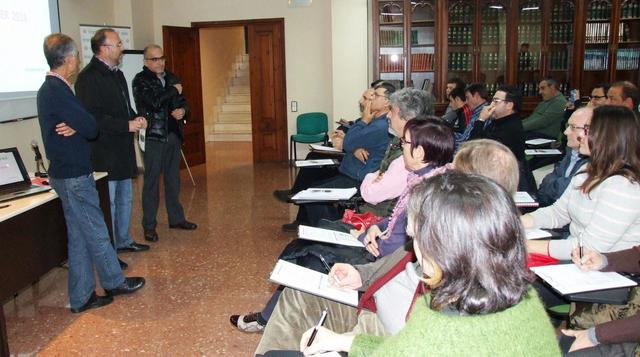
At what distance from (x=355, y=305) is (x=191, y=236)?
3.01 m

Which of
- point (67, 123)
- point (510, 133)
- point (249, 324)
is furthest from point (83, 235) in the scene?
point (510, 133)

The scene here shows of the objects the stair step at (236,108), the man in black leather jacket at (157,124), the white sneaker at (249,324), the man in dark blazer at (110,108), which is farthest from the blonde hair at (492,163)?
the stair step at (236,108)

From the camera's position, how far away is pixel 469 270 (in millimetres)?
1095

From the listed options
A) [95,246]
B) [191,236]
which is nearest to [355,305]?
[95,246]

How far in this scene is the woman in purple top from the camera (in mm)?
2348

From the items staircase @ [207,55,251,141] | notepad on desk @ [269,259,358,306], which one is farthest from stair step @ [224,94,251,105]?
notepad on desk @ [269,259,358,306]

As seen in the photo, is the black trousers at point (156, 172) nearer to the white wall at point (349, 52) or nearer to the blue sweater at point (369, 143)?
the blue sweater at point (369, 143)

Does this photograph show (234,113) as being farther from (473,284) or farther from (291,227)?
(473,284)

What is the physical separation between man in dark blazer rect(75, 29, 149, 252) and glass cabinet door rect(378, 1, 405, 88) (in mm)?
4153

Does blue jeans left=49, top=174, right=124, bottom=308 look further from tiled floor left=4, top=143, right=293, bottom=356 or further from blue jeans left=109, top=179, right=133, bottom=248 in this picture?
blue jeans left=109, top=179, right=133, bottom=248

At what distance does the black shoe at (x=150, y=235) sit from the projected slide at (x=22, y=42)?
165cm

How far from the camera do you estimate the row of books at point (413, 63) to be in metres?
7.25

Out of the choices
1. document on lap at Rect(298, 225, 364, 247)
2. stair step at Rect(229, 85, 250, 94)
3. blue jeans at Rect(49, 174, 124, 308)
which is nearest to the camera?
document on lap at Rect(298, 225, 364, 247)

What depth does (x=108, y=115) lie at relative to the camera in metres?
3.70
